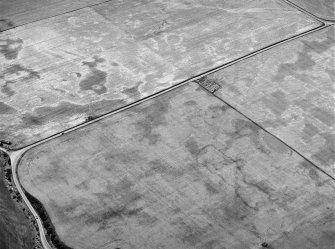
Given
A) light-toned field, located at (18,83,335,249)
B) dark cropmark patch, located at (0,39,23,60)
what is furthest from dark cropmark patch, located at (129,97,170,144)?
dark cropmark patch, located at (0,39,23,60)

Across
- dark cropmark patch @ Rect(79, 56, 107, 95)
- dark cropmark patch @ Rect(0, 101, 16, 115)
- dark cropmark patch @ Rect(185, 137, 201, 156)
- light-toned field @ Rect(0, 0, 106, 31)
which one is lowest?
dark cropmark patch @ Rect(185, 137, 201, 156)

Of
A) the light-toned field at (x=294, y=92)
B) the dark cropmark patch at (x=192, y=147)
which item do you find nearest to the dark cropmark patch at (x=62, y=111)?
the dark cropmark patch at (x=192, y=147)

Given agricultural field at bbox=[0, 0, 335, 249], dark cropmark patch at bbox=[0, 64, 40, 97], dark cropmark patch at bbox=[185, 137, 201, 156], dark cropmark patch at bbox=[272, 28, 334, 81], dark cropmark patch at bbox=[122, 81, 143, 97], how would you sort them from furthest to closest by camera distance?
dark cropmark patch at bbox=[272, 28, 334, 81] → dark cropmark patch at bbox=[0, 64, 40, 97] → dark cropmark patch at bbox=[122, 81, 143, 97] → dark cropmark patch at bbox=[185, 137, 201, 156] → agricultural field at bbox=[0, 0, 335, 249]

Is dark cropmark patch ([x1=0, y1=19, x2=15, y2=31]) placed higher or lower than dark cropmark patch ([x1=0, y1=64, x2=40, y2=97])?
higher

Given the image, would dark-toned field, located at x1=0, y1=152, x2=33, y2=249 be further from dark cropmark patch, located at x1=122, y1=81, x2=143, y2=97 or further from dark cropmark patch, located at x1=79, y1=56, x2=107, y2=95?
dark cropmark patch, located at x1=122, y1=81, x2=143, y2=97

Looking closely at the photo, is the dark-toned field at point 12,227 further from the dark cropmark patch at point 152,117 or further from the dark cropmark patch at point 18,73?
the dark cropmark patch at point 18,73

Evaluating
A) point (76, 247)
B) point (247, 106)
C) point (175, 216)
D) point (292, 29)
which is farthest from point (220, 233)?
point (292, 29)
